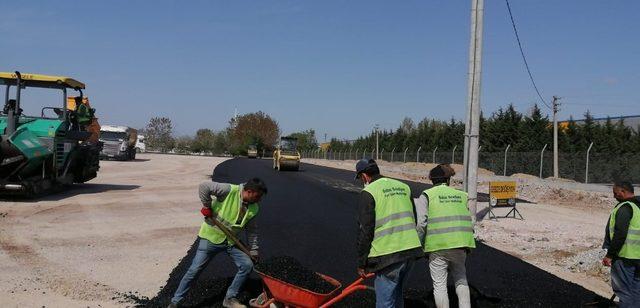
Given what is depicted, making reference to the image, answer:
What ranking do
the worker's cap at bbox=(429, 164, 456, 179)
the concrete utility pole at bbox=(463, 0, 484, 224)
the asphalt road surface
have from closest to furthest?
the worker's cap at bbox=(429, 164, 456, 179)
the asphalt road surface
the concrete utility pole at bbox=(463, 0, 484, 224)

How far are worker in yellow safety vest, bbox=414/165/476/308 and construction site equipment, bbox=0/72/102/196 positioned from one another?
33.3ft

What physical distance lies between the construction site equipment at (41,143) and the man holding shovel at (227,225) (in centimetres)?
846

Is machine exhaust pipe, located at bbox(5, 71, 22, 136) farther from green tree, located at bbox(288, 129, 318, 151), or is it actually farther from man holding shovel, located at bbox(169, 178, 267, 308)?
green tree, located at bbox(288, 129, 318, 151)

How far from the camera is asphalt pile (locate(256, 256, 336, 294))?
503 cm

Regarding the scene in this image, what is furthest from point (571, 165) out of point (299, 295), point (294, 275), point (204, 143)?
point (204, 143)

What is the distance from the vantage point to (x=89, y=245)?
8383 millimetres

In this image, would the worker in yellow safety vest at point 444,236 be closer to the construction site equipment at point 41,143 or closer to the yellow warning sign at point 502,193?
the yellow warning sign at point 502,193

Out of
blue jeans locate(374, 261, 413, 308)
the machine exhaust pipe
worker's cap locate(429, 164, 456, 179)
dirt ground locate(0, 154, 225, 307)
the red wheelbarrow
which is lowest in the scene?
dirt ground locate(0, 154, 225, 307)

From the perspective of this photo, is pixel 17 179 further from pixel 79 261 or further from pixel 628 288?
pixel 628 288

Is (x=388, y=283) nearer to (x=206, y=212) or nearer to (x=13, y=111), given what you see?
(x=206, y=212)

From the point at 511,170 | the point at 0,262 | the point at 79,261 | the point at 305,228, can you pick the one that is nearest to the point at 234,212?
the point at 79,261

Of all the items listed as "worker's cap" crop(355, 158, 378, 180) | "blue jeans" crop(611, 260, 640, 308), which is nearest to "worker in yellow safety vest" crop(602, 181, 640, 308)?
"blue jeans" crop(611, 260, 640, 308)

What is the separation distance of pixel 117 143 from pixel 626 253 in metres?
33.5

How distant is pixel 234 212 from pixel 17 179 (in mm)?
9007
